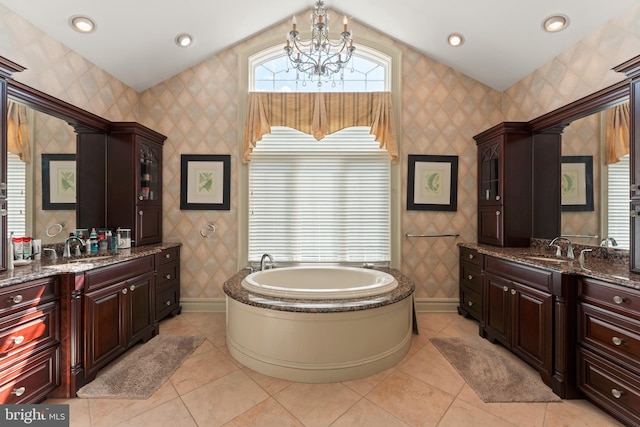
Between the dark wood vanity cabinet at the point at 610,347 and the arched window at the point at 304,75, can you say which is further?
the arched window at the point at 304,75

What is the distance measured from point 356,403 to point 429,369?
2.37ft

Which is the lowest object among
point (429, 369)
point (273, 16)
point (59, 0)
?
point (429, 369)

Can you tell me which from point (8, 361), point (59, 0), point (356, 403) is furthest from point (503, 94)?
point (8, 361)

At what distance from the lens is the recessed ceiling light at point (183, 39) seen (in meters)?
2.91

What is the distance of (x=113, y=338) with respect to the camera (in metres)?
2.21

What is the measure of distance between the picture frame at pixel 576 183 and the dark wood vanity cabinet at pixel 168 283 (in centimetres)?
387

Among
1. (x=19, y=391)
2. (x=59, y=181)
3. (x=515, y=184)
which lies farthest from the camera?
(x=515, y=184)

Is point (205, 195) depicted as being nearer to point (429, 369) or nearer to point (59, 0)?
point (59, 0)

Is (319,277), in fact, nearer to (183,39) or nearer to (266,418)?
(266,418)

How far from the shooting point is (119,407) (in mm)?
1760

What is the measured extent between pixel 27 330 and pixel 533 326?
3.33 meters

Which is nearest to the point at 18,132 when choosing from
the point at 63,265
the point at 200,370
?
the point at 63,265

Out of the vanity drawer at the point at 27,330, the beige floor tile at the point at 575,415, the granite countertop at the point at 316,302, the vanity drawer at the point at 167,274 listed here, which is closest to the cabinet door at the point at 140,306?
the vanity drawer at the point at 167,274

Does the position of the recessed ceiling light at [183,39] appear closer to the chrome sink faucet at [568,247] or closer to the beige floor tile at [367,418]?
the beige floor tile at [367,418]
